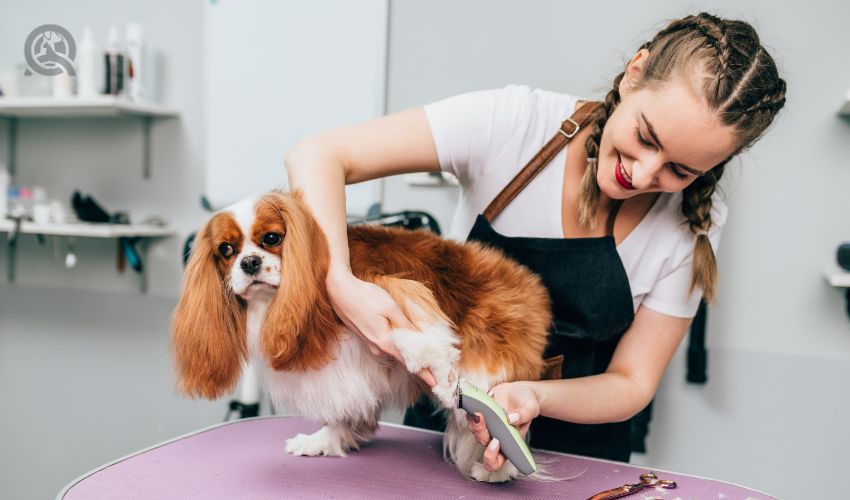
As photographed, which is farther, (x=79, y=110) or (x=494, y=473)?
(x=79, y=110)

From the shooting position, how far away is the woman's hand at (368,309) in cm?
82

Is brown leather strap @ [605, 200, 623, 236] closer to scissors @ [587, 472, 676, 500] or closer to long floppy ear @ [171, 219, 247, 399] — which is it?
scissors @ [587, 472, 676, 500]

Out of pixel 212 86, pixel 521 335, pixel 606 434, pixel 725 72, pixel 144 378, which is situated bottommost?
pixel 144 378

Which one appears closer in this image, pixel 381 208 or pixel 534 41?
pixel 534 41

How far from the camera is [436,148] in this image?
983 mm

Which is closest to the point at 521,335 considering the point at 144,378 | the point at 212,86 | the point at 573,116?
the point at 573,116

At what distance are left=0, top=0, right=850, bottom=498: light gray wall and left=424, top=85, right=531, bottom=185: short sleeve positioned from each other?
0.58 m

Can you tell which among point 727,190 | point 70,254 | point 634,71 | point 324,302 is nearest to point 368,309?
point 324,302

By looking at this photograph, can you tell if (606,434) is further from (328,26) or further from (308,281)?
(328,26)

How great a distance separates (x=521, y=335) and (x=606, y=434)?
0.47 meters

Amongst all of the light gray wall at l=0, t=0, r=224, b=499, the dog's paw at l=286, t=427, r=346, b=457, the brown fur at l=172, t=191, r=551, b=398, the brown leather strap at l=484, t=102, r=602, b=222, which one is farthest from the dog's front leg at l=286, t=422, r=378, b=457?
the light gray wall at l=0, t=0, r=224, b=499

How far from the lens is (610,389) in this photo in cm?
101

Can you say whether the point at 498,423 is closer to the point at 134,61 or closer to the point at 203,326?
the point at 203,326

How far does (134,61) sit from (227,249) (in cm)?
143
